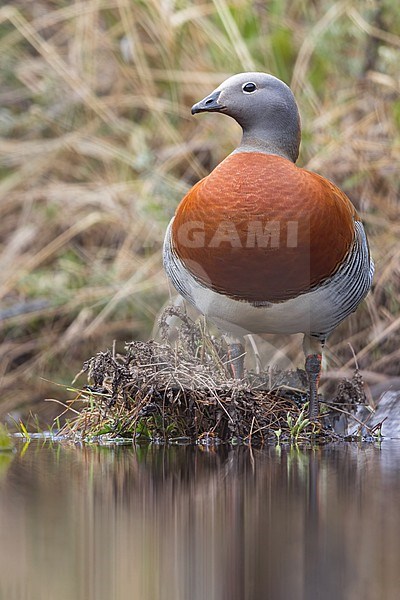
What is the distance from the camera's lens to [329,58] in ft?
21.3

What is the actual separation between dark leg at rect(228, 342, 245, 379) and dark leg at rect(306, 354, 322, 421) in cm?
25

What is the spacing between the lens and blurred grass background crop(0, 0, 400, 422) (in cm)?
600

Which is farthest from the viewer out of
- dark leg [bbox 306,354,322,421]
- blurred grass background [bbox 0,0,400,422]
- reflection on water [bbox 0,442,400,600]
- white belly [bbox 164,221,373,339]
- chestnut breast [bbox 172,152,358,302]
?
blurred grass background [bbox 0,0,400,422]

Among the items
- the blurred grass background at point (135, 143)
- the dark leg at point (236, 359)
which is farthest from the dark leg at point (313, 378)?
the blurred grass background at point (135, 143)

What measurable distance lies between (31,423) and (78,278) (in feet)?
5.38

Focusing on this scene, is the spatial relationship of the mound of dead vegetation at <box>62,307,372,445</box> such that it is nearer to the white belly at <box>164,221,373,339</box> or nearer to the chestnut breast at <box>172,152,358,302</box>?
the white belly at <box>164,221,373,339</box>

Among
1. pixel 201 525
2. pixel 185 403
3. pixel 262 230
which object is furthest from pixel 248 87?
pixel 201 525

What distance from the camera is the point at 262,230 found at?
3750 mm

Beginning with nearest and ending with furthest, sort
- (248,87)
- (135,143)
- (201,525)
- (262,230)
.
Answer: (201,525), (262,230), (248,87), (135,143)

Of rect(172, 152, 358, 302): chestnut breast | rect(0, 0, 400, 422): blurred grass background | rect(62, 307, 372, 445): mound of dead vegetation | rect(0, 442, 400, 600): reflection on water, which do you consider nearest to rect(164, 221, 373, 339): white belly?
rect(172, 152, 358, 302): chestnut breast

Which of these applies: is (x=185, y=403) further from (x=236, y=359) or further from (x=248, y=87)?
(x=248, y=87)

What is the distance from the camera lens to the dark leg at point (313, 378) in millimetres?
4121

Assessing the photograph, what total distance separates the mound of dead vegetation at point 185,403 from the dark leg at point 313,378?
35mm

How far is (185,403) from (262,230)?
69cm
